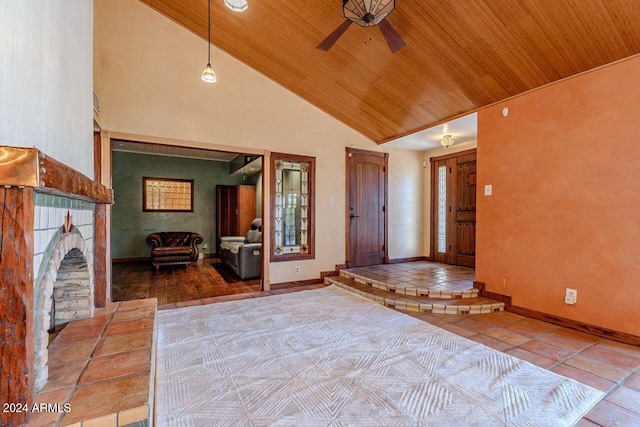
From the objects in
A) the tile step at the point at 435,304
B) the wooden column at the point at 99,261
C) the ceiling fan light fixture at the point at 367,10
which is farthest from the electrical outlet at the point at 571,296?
the wooden column at the point at 99,261

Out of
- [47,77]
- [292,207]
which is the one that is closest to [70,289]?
[47,77]

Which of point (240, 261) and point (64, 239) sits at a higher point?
point (64, 239)

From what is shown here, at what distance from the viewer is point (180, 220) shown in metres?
7.73

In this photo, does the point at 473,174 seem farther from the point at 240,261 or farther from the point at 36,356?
the point at 36,356

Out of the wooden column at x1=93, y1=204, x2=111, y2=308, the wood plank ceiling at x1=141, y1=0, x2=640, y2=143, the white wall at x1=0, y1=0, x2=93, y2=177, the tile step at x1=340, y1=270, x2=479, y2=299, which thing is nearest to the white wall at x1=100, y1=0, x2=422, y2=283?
the wood plank ceiling at x1=141, y1=0, x2=640, y2=143

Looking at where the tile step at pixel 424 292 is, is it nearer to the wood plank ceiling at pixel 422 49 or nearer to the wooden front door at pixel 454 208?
the wooden front door at pixel 454 208

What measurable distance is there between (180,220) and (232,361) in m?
6.51

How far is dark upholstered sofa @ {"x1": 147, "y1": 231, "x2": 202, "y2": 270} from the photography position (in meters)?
6.05

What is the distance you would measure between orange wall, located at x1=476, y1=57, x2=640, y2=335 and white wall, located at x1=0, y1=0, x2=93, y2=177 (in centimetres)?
414

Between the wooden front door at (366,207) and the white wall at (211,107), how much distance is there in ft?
0.57

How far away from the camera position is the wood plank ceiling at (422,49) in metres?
2.47

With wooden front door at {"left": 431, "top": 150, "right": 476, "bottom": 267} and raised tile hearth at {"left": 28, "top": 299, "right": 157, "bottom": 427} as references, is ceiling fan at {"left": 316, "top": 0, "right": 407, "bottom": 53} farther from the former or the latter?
wooden front door at {"left": 431, "top": 150, "right": 476, "bottom": 267}

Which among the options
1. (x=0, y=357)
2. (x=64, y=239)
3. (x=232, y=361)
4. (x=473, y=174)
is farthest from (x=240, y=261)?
(x=473, y=174)

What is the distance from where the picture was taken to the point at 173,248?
20.2 feet
